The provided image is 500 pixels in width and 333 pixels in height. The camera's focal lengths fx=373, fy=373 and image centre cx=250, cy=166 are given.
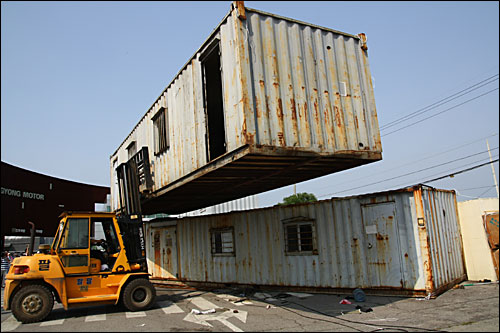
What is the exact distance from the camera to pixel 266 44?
741cm

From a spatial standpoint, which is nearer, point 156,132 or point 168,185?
point 168,185

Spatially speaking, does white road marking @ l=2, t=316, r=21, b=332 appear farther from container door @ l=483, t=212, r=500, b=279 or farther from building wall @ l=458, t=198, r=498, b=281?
building wall @ l=458, t=198, r=498, b=281

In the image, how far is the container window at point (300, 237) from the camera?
10688 mm

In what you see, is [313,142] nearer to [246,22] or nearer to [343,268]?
[246,22]

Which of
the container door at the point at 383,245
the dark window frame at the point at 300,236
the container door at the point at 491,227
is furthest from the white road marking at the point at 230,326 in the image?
the container door at the point at 491,227

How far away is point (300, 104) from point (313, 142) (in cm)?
82

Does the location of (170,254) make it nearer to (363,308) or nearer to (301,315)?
(301,315)

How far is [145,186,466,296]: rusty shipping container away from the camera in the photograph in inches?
359

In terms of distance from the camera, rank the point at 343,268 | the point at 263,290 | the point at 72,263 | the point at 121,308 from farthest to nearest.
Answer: the point at 263,290, the point at 343,268, the point at 121,308, the point at 72,263

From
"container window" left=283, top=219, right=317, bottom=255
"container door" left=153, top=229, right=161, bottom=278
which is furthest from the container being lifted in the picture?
"container door" left=153, top=229, right=161, bottom=278

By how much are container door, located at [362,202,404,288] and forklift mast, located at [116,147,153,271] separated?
578cm

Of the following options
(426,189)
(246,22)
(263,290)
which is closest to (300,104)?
(246,22)

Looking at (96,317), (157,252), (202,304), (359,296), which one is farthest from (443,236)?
(157,252)

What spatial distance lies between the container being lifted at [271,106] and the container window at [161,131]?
219 millimetres
